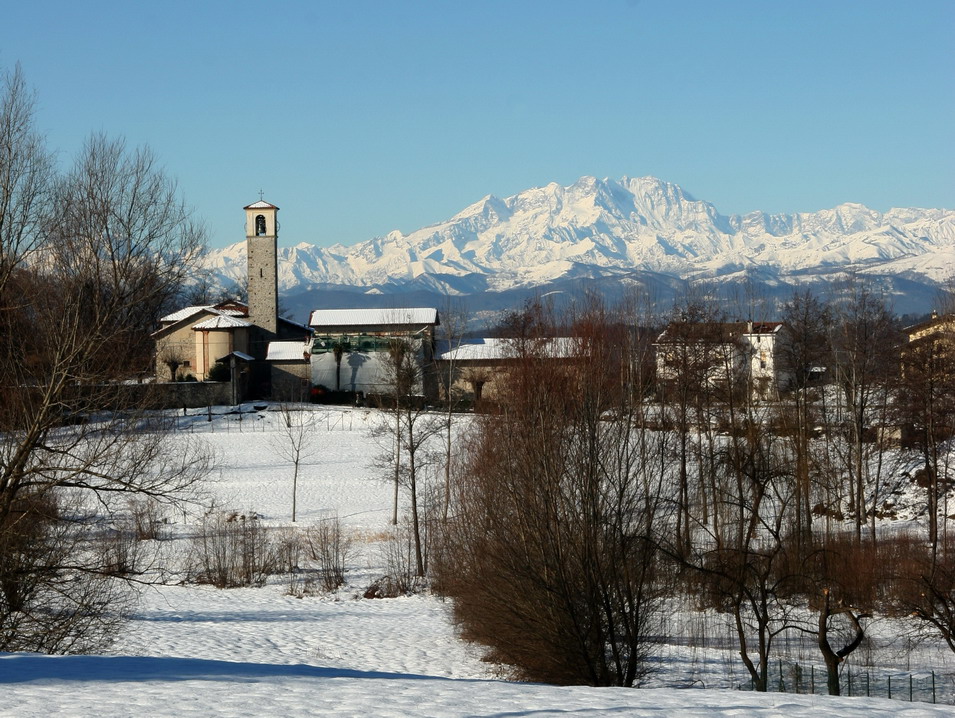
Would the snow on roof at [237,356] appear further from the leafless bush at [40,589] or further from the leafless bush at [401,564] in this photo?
the leafless bush at [40,589]

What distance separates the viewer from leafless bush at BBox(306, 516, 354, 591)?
29.4 m

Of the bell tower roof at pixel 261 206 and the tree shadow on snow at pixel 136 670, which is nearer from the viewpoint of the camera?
the tree shadow on snow at pixel 136 670

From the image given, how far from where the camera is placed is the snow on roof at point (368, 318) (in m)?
69.4

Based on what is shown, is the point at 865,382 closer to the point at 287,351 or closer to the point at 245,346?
the point at 287,351

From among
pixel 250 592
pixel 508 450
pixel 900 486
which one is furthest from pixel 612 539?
pixel 900 486

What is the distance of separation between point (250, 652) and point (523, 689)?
39.5 feet

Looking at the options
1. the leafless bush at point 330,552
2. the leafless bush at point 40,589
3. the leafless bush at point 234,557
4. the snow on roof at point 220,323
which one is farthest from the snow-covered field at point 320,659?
the snow on roof at point 220,323

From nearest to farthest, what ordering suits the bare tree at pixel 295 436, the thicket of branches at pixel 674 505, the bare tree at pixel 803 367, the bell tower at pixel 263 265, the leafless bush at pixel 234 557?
1. the thicket of branches at pixel 674 505
2. the leafless bush at pixel 234 557
3. the bare tree at pixel 803 367
4. the bare tree at pixel 295 436
5. the bell tower at pixel 263 265

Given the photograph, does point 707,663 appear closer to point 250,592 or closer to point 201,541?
point 250,592

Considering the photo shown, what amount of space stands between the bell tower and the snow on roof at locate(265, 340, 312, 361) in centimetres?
351

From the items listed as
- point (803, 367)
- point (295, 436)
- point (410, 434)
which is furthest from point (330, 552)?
A: point (803, 367)

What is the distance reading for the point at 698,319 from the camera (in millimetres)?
46719

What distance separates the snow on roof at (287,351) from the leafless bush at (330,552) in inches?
1231

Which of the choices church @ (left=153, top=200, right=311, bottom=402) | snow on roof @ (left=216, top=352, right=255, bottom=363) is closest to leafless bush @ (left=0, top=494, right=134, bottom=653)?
church @ (left=153, top=200, right=311, bottom=402)
